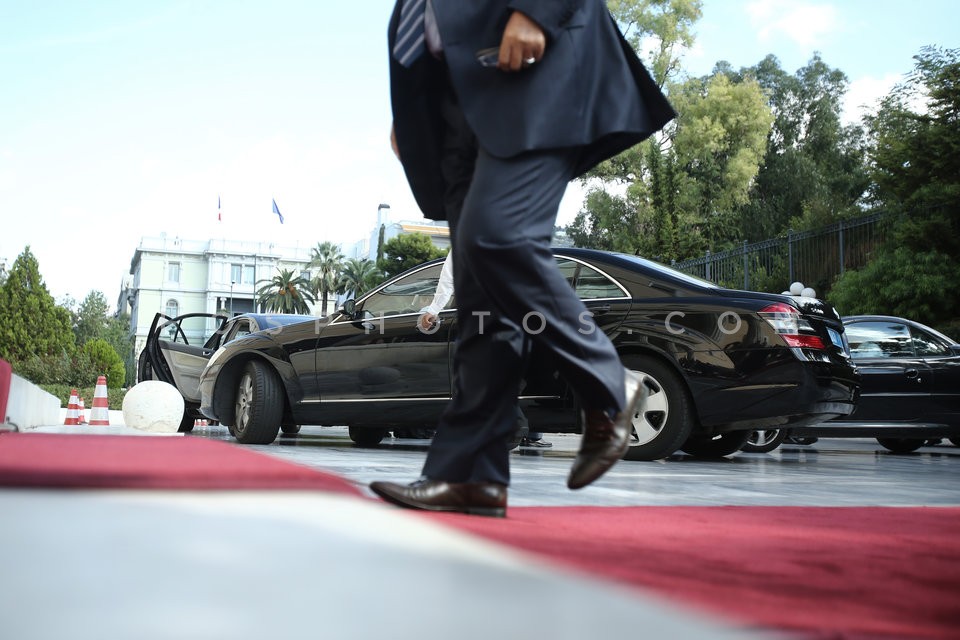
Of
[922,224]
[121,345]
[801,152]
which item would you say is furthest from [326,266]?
[922,224]

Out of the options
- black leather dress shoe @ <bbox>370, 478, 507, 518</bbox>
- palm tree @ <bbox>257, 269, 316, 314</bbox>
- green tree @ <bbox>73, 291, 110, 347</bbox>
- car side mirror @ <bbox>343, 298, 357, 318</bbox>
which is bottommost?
black leather dress shoe @ <bbox>370, 478, 507, 518</bbox>

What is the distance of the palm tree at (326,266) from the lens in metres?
85.9

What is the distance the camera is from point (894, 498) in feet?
12.5

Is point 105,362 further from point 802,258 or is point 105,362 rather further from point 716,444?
point 716,444

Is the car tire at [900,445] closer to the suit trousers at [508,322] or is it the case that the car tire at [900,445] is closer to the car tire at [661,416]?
the car tire at [661,416]

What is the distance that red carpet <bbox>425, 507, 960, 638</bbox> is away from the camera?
113 centimetres

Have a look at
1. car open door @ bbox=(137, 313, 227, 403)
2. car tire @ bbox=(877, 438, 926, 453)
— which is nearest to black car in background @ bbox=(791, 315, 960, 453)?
car tire @ bbox=(877, 438, 926, 453)

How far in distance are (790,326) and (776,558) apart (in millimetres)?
4546

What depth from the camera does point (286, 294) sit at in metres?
85.6

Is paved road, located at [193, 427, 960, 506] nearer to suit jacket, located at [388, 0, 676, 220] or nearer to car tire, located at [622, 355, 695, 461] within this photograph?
car tire, located at [622, 355, 695, 461]

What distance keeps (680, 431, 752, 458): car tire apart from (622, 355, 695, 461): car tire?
0.90 meters

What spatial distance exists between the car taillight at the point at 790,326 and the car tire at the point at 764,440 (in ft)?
6.98

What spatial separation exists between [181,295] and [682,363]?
89904mm

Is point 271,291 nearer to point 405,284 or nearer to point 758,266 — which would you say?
point 758,266
